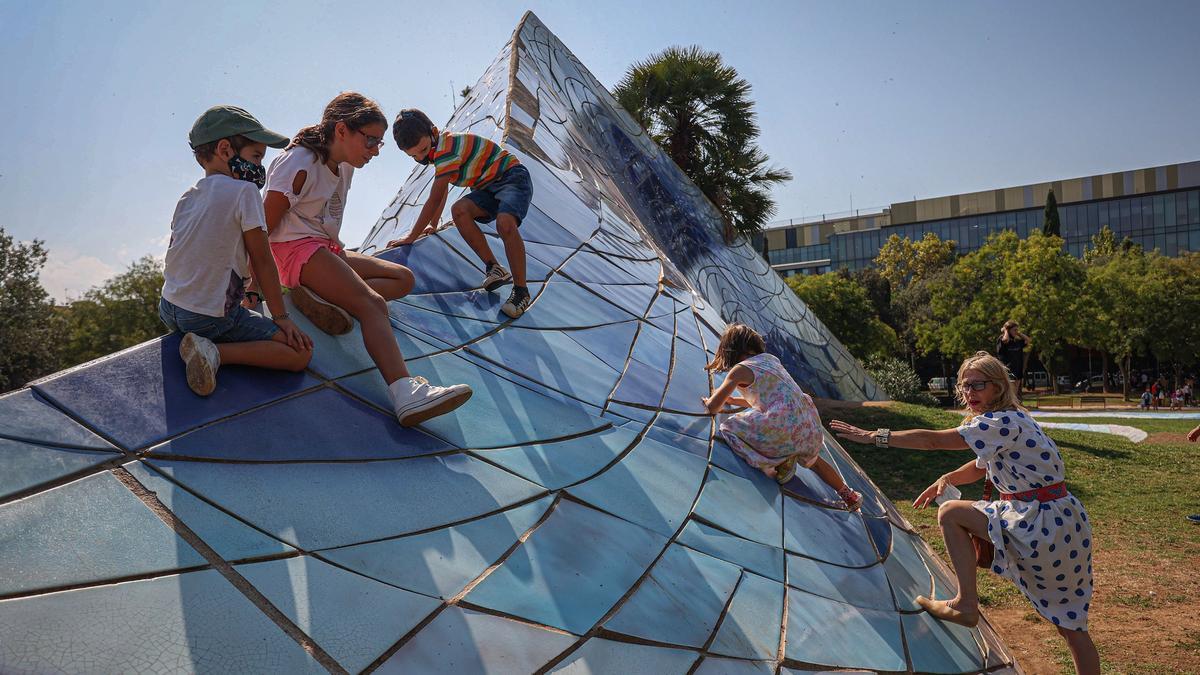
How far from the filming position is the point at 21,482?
8.02 feet

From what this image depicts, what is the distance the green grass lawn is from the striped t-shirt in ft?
16.5

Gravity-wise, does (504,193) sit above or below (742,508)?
above

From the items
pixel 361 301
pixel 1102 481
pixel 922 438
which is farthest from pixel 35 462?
pixel 1102 481

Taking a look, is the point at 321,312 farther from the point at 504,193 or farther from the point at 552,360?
the point at 504,193

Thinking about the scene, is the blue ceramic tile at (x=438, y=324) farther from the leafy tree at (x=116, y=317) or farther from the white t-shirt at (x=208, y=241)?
the leafy tree at (x=116, y=317)

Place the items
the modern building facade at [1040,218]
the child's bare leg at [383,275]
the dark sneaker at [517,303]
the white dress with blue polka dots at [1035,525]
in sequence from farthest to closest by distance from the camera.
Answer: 1. the modern building facade at [1040,218]
2. the dark sneaker at [517,303]
3. the child's bare leg at [383,275]
4. the white dress with blue polka dots at [1035,525]

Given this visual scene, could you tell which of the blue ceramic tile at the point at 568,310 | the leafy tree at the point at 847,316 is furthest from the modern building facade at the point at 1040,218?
the blue ceramic tile at the point at 568,310

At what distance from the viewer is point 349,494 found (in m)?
2.89

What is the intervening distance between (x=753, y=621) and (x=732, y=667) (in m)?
0.31

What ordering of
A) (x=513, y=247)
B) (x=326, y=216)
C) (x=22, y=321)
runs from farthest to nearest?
(x=22, y=321) < (x=513, y=247) < (x=326, y=216)

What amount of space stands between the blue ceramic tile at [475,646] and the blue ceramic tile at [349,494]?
444mm

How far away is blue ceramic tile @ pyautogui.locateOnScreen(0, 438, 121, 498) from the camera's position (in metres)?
2.44

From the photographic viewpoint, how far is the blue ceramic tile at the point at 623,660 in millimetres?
2594

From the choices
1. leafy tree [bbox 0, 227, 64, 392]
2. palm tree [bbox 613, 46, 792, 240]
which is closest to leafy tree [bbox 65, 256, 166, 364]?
leafy tree [bbox 0, 227, 64, 392]
